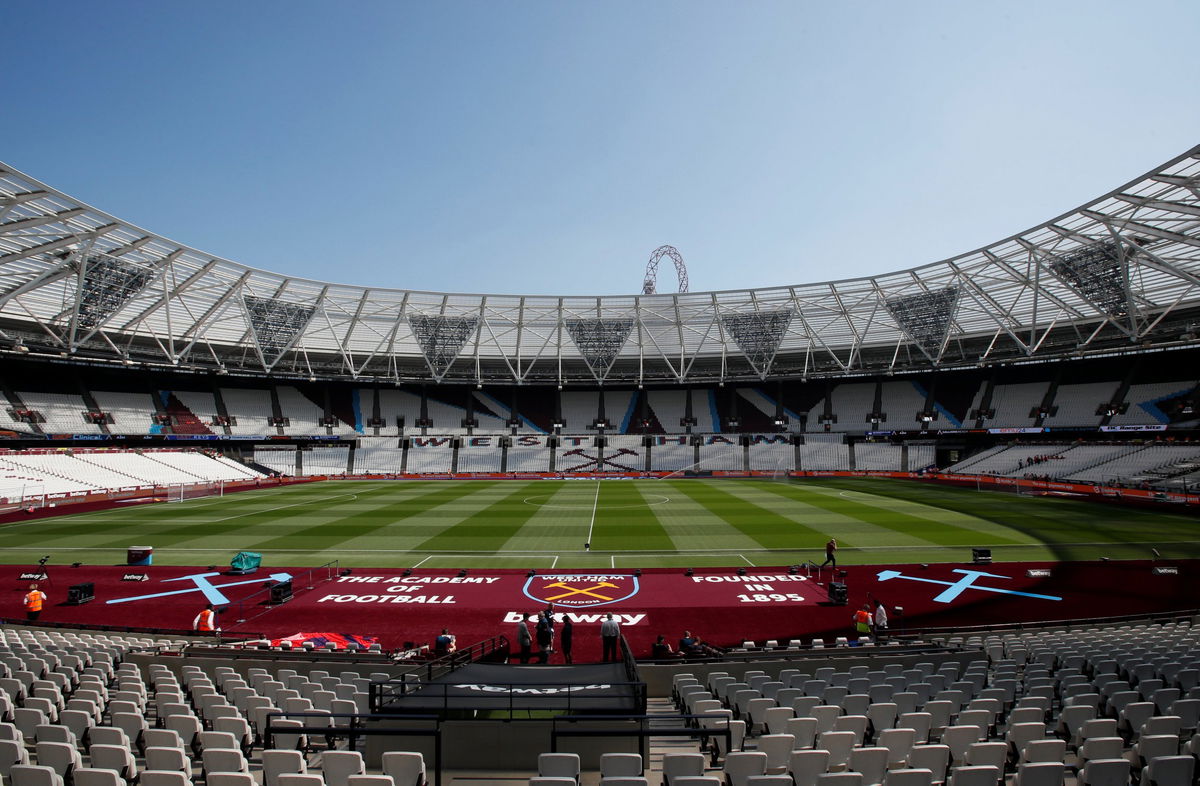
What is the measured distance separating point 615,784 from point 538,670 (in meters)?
5.37

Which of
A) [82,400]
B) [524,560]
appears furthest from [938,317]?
[82,400]

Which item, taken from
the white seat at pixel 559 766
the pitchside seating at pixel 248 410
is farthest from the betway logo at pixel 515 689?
the pitchside seating at pixel 248 410

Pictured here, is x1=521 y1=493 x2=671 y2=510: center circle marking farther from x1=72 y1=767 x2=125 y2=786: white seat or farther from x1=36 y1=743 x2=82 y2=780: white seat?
x1=72 y1=767 x2=125 y2=786: white seat

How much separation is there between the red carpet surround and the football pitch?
1.90m

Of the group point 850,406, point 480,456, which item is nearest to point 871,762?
point 480,456

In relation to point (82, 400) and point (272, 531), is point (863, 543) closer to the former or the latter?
point (272, 531)

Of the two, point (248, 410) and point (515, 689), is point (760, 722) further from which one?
point (248, 410)

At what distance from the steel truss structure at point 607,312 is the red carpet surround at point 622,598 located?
23484 mm

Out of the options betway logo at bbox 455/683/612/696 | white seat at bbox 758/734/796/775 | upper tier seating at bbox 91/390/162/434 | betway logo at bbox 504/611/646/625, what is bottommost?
betway logo at bbox 504/611/646/625

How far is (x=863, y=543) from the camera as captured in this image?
92.7ft

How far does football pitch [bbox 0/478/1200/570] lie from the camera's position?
2617cm

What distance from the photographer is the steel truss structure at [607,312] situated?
128 ft

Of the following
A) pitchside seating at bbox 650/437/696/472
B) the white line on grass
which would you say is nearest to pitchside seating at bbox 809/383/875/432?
pitchside seating at bbox 650/437/696/472

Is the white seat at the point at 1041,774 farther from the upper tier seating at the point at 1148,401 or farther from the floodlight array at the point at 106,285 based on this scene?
the upper tier seating at the point at 1148,401
